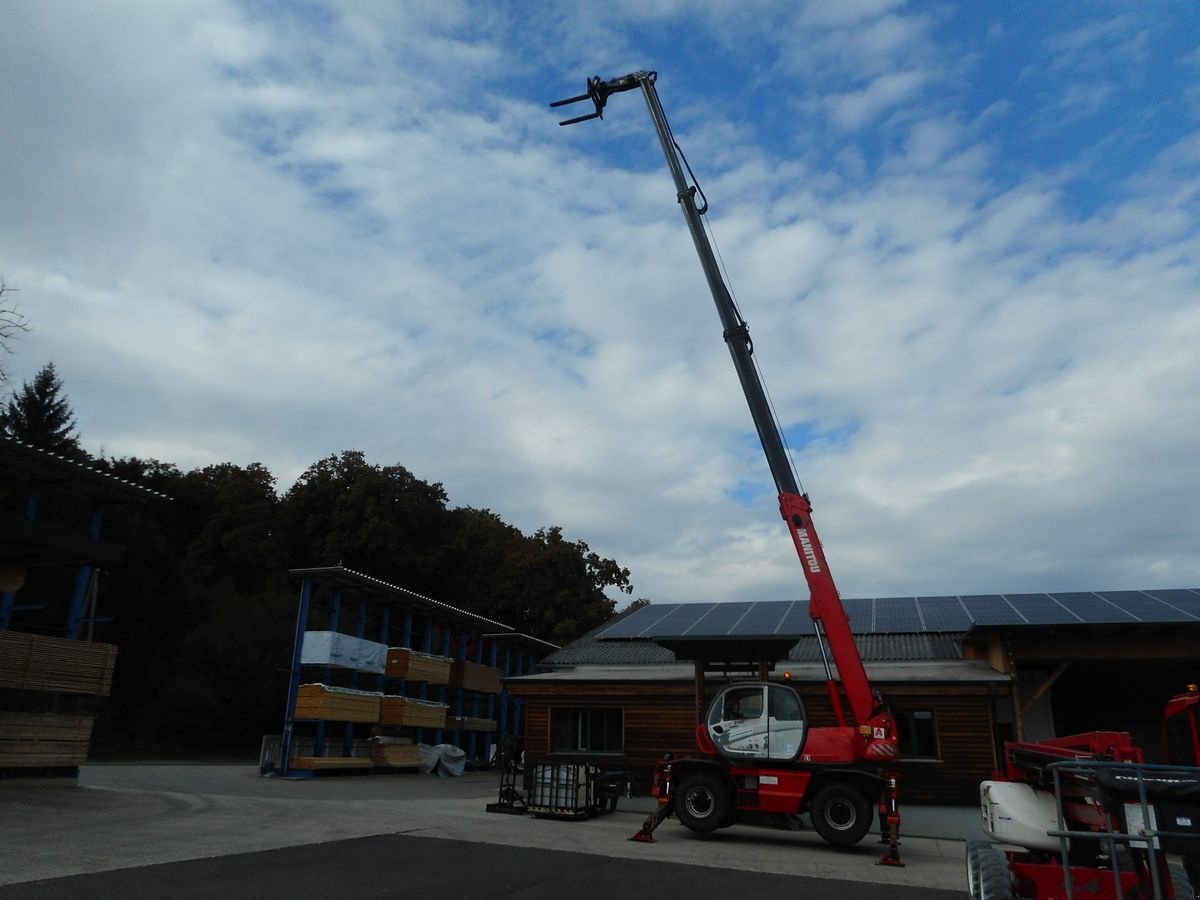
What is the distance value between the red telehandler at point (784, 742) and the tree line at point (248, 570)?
95.4 feet

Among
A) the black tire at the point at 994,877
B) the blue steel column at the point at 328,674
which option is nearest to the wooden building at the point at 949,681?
the blue steel column at the point at 328,674

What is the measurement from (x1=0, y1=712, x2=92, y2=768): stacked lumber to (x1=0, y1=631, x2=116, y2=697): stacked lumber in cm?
60

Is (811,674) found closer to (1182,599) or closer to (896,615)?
(896,615)

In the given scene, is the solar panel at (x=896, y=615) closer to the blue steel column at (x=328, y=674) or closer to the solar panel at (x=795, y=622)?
the solar panel at (x=795, y=622)

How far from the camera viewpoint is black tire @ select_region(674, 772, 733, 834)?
15164 millimetres

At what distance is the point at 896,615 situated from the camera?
89.7 ft

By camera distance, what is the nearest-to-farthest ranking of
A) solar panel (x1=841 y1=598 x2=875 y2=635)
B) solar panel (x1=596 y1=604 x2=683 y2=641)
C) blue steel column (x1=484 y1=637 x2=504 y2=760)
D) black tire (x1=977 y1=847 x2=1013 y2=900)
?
1. black tire (x1=977 y1=847 x2=1013 y2=900)
2. solar panel (x1=596 y1=604 x2=683 y2=641)
3. solar panel (x1=841 y1=598 x2=875 y2=635)
4. blue steel column (x1=484 y1=637 x2=504 y2=760)

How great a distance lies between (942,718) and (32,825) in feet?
59.0

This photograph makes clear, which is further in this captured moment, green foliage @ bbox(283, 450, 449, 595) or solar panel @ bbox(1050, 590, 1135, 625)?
green foliage @ bbox(283, 450, 449, 595)

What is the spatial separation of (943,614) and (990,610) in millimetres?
2615

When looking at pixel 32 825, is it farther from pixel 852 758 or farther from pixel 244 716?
pixel 244 716

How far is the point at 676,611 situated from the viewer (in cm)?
2845

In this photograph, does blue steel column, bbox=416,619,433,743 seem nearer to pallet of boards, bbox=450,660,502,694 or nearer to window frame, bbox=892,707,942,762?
pallet of boards, bbox=450,660,502,694

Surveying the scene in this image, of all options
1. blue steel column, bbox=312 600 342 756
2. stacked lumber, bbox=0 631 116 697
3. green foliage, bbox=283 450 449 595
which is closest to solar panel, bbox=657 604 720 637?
blue steel column, bbox=312 600 342 756
